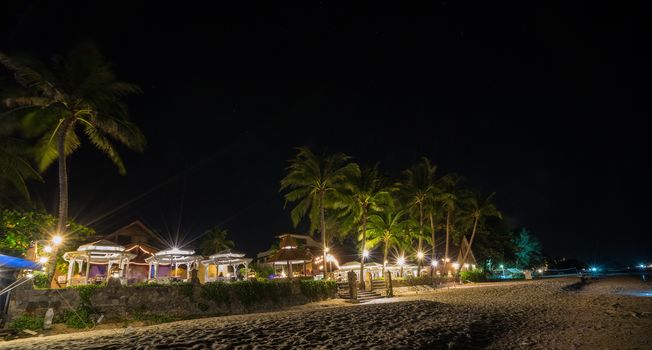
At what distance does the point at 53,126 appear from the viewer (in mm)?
16625

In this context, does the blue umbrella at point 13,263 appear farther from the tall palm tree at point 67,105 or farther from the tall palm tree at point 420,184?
the tall palm tree at point 420,184

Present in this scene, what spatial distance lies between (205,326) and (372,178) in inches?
767

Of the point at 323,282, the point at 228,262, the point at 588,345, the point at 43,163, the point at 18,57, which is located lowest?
the point at 588,345

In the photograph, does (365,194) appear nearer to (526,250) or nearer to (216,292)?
(216,292)

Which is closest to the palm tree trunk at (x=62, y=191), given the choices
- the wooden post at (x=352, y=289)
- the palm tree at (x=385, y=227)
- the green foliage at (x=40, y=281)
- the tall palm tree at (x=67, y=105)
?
the tall palm tree at (x=67, y=105)

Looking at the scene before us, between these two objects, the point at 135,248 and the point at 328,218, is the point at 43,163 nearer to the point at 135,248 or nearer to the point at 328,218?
the point at 135,248

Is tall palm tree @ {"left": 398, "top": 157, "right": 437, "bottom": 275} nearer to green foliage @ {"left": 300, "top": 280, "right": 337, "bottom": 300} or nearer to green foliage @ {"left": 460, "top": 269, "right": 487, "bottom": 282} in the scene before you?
green foliage @ {"left": 460, "top": 269, "right": 487, "bottom": 282}

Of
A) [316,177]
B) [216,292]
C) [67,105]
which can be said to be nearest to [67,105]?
[67,105]

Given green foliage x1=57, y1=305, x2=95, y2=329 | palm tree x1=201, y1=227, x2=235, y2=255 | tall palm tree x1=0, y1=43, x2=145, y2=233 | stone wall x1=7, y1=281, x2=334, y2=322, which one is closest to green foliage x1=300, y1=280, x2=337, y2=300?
stone wall x1=7, y1=281, x2=334, y2=322

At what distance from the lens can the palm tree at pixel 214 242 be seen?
5459 cm

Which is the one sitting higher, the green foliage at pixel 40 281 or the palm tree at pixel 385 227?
the palm tree at pixel 385 227

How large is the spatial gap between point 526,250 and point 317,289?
6267 centimetres

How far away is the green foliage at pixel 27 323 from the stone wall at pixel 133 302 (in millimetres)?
156

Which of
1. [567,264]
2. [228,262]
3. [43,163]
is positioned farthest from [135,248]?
[567,264]
